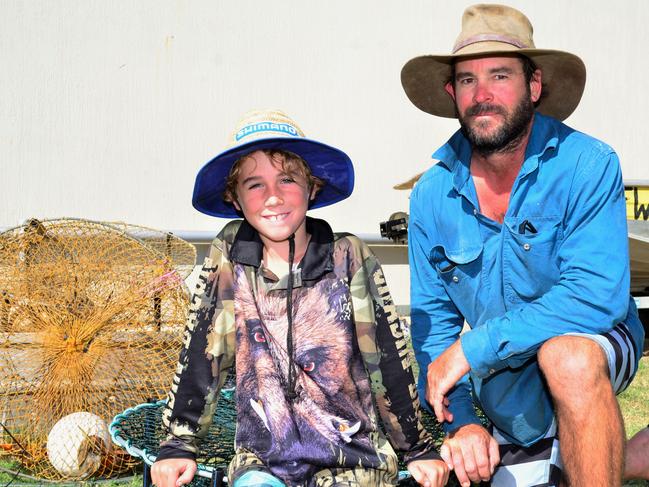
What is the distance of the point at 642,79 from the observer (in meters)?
8.32

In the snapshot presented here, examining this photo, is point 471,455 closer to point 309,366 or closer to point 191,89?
point 309,366

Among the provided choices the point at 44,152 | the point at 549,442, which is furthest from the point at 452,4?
the point at 549,442

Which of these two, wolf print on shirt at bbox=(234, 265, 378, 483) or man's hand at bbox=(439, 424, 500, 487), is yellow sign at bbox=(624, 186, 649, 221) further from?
A: wolf print on shirt at bbox=(234, 265, 378, 483)

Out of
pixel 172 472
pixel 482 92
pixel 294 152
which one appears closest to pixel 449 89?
pixel 482 92

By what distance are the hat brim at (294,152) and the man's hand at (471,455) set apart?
965mm

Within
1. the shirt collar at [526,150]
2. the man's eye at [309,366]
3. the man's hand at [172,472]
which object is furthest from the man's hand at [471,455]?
the shirt collar at [526,150]

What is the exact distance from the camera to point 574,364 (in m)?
2.27

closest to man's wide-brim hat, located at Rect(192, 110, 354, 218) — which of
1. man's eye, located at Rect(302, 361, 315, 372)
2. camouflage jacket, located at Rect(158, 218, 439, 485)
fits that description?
camouflage jacket, located at Rect(158, 218, 439, 485)

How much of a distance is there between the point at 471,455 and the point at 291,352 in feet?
2.01

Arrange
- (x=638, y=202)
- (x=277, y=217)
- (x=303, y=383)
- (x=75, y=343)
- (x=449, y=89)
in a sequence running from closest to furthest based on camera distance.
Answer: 1. (x=303, y=383)
2. (x=277, y=217)
3. (x=449, y=89)
4. (x=75, y=343)
5. (x=638, y=202)

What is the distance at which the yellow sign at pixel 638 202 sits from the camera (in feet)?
21.8

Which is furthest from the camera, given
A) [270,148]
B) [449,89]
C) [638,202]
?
[638,202]

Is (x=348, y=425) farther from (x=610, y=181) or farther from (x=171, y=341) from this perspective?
(x=171, y=341)

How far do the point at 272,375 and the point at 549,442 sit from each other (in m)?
1.08
